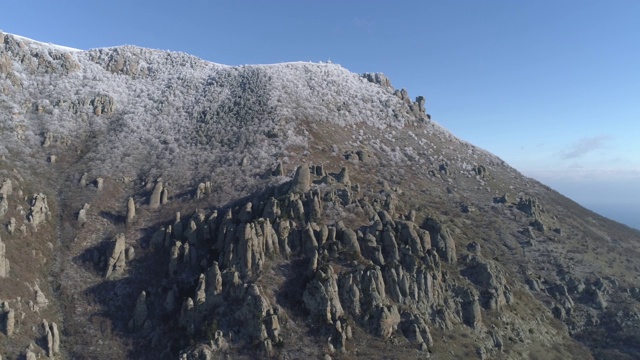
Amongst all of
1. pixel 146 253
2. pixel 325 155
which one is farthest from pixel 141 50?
pixel 146 253

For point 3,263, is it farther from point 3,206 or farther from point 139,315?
point 139,315

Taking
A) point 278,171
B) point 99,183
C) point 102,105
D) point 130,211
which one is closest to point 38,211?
point 130,211

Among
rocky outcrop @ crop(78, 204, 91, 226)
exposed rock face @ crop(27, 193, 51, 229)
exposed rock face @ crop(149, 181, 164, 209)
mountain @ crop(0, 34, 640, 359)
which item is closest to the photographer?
mountain @ crop(0, 34, 640, 359)

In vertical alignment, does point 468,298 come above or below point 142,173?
below

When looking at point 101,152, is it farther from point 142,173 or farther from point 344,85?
point 344,85

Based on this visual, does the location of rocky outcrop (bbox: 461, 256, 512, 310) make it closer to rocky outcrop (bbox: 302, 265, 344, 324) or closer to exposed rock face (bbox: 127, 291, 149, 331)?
rocky outcrop (bbox: 302, 265, 344, 324)

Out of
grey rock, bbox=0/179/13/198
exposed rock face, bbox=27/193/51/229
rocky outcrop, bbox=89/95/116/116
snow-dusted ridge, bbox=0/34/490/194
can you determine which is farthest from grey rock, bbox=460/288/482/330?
rocky outcrop, bbox=89/95/116/116
